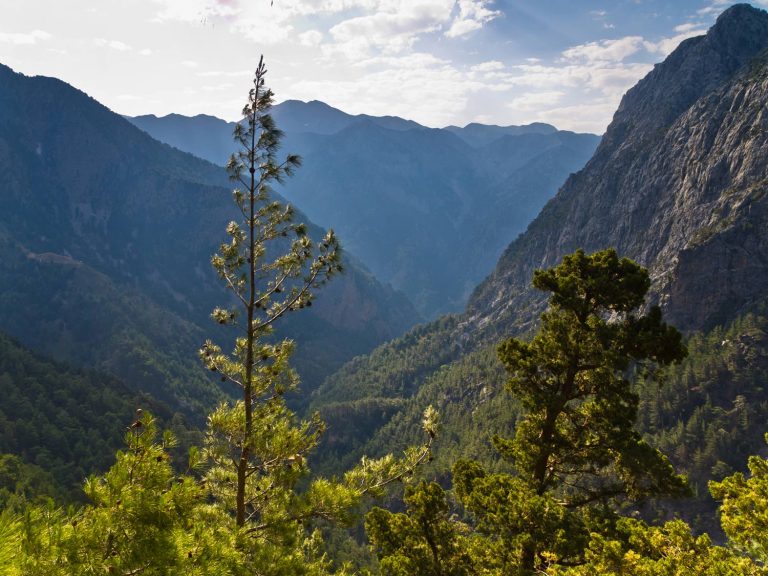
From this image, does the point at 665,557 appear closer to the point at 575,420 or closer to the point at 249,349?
the point at 575,420

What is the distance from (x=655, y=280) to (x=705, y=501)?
8162cm

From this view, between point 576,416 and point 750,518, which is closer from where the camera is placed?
point 750,518

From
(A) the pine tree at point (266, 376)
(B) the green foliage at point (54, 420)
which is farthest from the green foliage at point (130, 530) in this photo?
(B) the green foliage at point (54, 420)

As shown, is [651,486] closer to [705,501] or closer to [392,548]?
[392,548]

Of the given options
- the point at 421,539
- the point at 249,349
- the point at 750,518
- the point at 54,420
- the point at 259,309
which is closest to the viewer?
the point at 750,518

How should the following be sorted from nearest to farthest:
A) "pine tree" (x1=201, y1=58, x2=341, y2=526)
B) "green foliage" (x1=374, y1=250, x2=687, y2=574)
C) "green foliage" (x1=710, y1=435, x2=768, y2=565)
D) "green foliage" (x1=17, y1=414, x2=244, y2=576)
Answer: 1. "green foliage" (x1=17, y1=414, x2=244, y2=576)
2. "green foliage" (x1=710, y1=435, x2=768, y2=565)
3. "pine tree" (x1=201, y1=58, x2=341, y2=526)
4. "green foliage" (x1=374, y1=250, x2=687, y2=574)

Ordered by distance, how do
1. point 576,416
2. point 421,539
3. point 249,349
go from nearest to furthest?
point 249,349
point 576,416
point 421,539

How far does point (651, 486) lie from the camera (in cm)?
1653

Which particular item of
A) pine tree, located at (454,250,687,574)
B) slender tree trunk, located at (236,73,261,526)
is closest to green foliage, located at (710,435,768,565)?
pine tree, located at (454,250,687,574)

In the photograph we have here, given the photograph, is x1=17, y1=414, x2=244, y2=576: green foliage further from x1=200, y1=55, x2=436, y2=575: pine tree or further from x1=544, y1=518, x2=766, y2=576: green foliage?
x1=544, y1=518, x2=766, y2=576: green foliage

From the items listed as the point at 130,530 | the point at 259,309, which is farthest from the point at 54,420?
the point at 130,530

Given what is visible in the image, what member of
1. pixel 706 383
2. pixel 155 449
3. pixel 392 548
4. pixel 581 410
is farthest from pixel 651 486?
pixel 706 383

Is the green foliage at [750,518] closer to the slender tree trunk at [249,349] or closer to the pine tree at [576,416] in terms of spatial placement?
the pine tree at [576,416]

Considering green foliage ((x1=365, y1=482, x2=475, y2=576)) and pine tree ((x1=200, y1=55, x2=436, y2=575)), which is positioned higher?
pine tree ((x1=200, y1=55, x2=436, y2=575))
